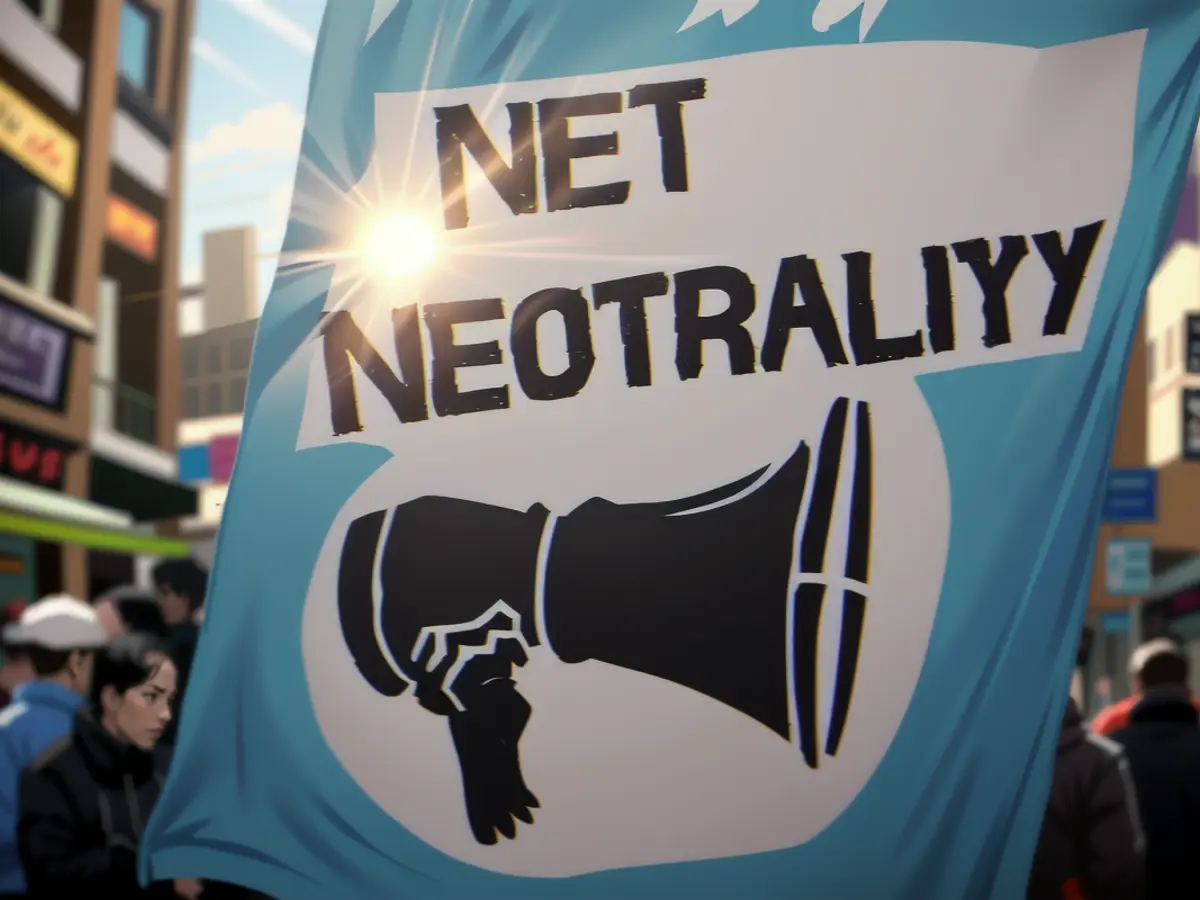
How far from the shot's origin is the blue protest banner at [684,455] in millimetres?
1648

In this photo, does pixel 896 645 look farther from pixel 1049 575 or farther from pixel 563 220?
pixel 563 220

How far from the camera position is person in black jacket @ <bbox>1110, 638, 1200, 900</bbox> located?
3.93m

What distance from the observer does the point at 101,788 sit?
292 centimetres

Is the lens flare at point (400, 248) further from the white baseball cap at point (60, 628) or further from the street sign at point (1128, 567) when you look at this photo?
the street sign at point (1128, 567)

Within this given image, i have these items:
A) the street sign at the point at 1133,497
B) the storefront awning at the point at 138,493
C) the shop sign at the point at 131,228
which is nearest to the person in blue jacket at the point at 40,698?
the street sign at the point at 1133,497

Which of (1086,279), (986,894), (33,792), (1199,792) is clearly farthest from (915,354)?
(1199,792)

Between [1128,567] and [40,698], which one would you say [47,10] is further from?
[1128,567]

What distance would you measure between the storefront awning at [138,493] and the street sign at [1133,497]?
12.2 m

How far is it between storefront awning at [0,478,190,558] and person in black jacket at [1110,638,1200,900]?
890 cm

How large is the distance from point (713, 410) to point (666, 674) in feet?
1.18

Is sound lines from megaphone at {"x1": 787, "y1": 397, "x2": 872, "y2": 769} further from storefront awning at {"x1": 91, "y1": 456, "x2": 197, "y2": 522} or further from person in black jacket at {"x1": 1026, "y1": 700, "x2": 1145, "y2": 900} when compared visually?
storefront awning at {"x1": 91, "y1": 456, "x2": 197, "y2": 522}

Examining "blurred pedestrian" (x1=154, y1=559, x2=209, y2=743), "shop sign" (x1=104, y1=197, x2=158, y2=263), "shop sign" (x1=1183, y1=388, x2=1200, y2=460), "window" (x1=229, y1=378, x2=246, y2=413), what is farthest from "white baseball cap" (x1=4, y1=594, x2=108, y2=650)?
"shop sign" (x1=1183, y1=388, x2=1200, y2=460)

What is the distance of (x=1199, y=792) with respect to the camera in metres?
3.93

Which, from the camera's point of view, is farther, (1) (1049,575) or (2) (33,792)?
(2) (33,792)
